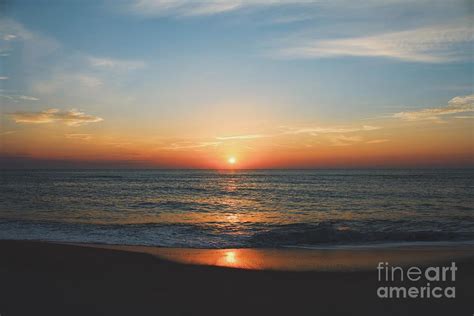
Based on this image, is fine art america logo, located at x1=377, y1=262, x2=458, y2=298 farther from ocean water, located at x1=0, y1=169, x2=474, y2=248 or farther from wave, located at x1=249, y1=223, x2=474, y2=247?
wave, located at x1=249, y1=223, x2=474, y2=247

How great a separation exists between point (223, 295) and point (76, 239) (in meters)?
8.31

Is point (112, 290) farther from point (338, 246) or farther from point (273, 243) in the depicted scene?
point (338, 246)

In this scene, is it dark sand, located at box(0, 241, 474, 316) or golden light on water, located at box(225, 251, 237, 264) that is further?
golden light on water, located at box(225, 251, 237, 264)

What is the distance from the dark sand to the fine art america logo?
0.58 feet

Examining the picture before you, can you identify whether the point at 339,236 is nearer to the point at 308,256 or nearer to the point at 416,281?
the point at 308,256

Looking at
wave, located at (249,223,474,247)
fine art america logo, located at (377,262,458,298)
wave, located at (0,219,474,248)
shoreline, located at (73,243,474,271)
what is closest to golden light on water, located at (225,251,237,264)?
shoreline, located at (73,243,474,271)

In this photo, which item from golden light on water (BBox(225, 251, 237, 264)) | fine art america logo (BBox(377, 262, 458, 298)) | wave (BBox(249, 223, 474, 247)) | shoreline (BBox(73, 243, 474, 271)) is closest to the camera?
fine art america logo (BBox(377, 262, 458, 298))

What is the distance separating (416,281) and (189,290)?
4553 millimetres

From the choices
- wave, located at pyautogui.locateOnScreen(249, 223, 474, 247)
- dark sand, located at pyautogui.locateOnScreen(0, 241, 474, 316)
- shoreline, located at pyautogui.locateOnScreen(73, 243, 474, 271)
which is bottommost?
wave, located at pyautogui.locateOnScreen(249, 223, 474, 247)

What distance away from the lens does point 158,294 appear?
6.11m

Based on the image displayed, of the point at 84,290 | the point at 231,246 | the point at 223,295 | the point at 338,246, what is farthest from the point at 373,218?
the point at 84,290

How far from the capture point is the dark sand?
18.1ft

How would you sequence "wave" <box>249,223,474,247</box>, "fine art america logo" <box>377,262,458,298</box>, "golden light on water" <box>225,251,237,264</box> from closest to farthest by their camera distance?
"fine art america logo" <box>377,262,458,298</box> < "golden light on water" <box>225,251,237,264</box> < "wave" <box>249,223,474,247</box>

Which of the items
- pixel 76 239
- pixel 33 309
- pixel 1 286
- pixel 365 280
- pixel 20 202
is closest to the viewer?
pixel 33 309
